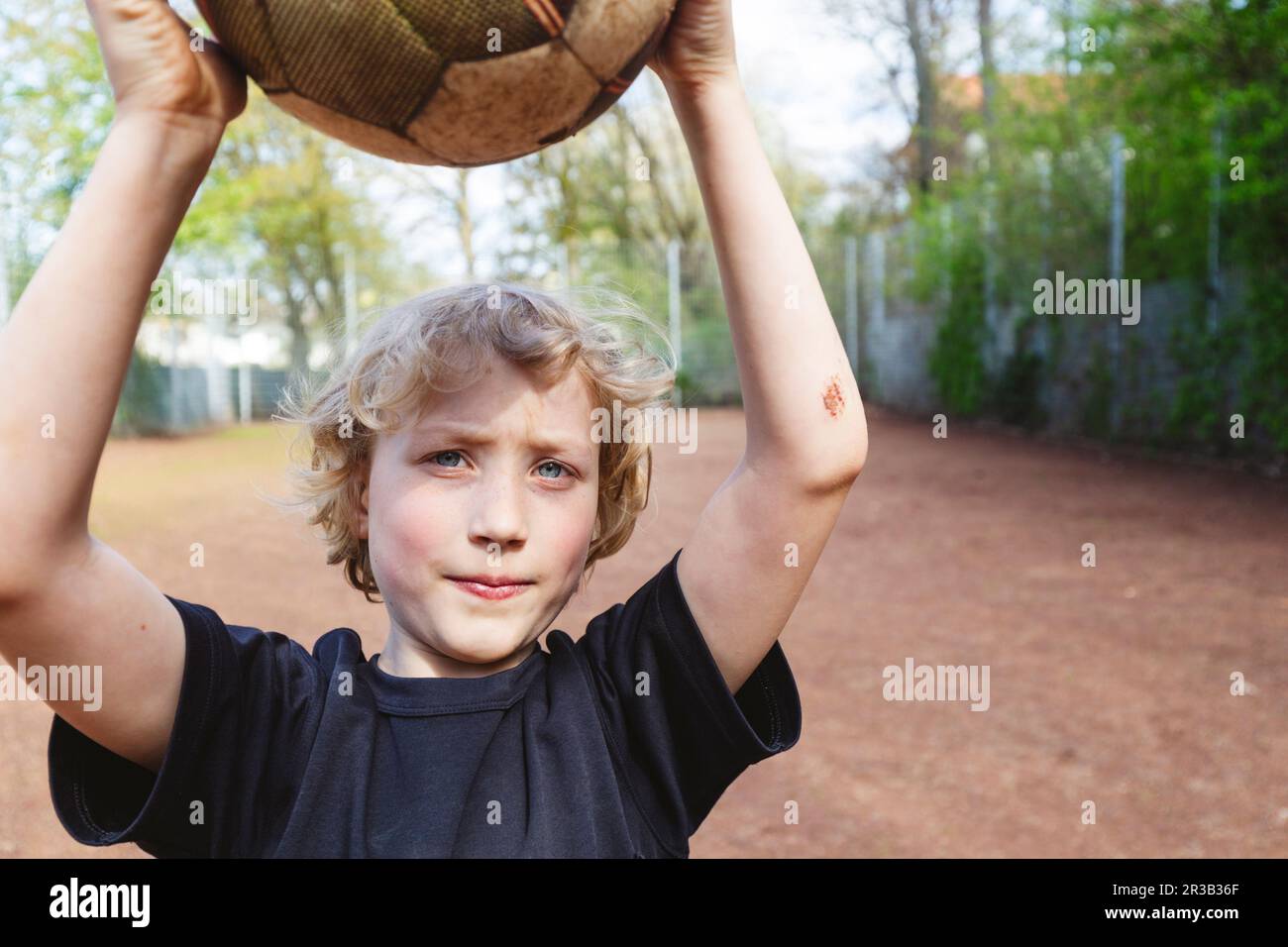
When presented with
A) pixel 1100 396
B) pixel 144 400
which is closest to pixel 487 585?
pixel 1100 396

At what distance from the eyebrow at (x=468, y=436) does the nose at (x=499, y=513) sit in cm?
5

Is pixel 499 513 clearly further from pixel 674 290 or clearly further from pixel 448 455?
pixel 674 290

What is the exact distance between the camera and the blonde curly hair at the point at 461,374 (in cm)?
169

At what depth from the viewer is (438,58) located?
1.46 m

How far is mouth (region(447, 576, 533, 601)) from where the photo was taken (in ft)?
5.19

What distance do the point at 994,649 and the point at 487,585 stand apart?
452cm

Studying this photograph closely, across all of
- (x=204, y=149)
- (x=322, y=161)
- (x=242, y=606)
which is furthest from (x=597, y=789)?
(x=322, y=161)

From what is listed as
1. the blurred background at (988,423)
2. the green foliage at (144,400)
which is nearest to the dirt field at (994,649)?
the blurred background at (988,423)

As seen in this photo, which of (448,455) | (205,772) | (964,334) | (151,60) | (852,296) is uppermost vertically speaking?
(852,296)

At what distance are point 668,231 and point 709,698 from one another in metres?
28.0

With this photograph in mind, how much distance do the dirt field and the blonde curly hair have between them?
281 mm

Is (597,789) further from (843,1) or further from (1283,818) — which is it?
(843,1)

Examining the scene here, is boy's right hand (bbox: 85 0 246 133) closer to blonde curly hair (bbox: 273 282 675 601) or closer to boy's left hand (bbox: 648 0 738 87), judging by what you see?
blonde curly hair (bbox: 273 282 675 601)

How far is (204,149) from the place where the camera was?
1421mm
